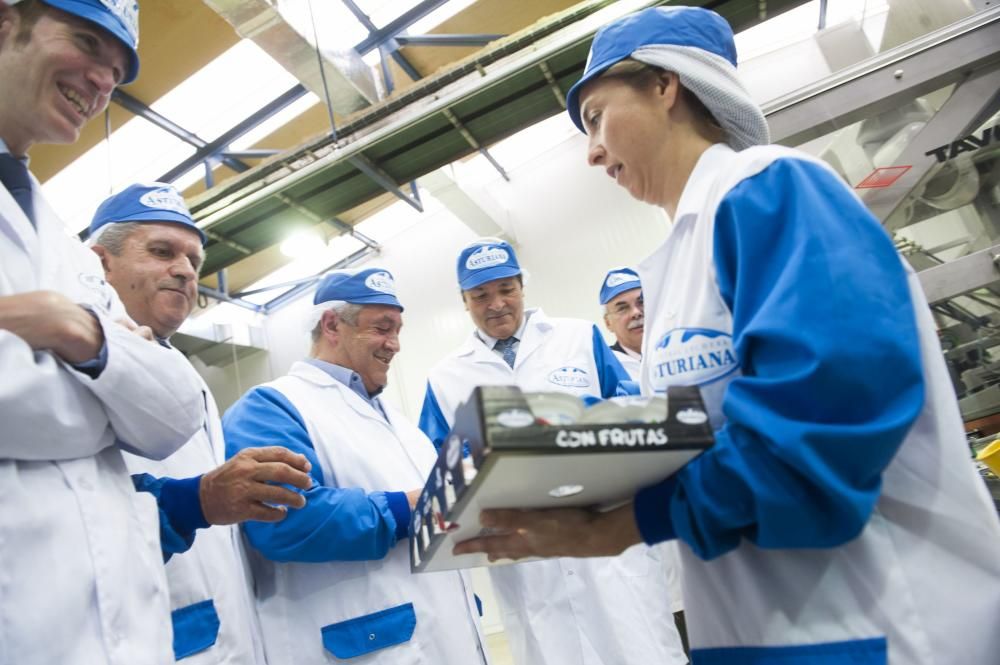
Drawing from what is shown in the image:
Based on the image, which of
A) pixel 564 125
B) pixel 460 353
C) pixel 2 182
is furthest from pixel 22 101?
pixel 564 125

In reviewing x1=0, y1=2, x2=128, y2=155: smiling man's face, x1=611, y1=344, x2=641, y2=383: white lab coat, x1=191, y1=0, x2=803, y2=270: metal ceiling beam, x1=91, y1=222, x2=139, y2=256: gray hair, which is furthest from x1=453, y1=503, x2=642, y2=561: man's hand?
x1=191, y1=0, x2=803, y2=270: metal ceiling beam

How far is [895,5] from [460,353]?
2267mm

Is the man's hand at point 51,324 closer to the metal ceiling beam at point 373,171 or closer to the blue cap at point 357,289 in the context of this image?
the blue cap at point 357,289

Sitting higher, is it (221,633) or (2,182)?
(2,182)

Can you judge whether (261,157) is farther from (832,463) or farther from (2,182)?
(832,463)

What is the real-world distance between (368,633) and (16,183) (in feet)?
4.20

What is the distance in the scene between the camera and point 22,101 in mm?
1113

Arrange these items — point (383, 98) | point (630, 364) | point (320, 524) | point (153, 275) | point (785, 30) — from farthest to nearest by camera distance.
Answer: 1. point (785, 30)
2. point (383, 98)
3. point (630, 364)
4. point (153, 275)
5. point (320, 524)

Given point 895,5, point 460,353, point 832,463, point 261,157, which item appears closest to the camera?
point 832,463

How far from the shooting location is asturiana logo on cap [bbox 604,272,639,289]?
3625 mm

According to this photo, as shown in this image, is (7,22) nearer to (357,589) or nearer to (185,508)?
(185,508)

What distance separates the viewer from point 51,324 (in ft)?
2.91

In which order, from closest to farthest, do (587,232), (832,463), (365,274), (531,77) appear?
1. (832,463)
2. (365,274)
3. (531,77)
4. (587,232)

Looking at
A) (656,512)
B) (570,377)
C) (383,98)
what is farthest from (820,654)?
(383,98)
